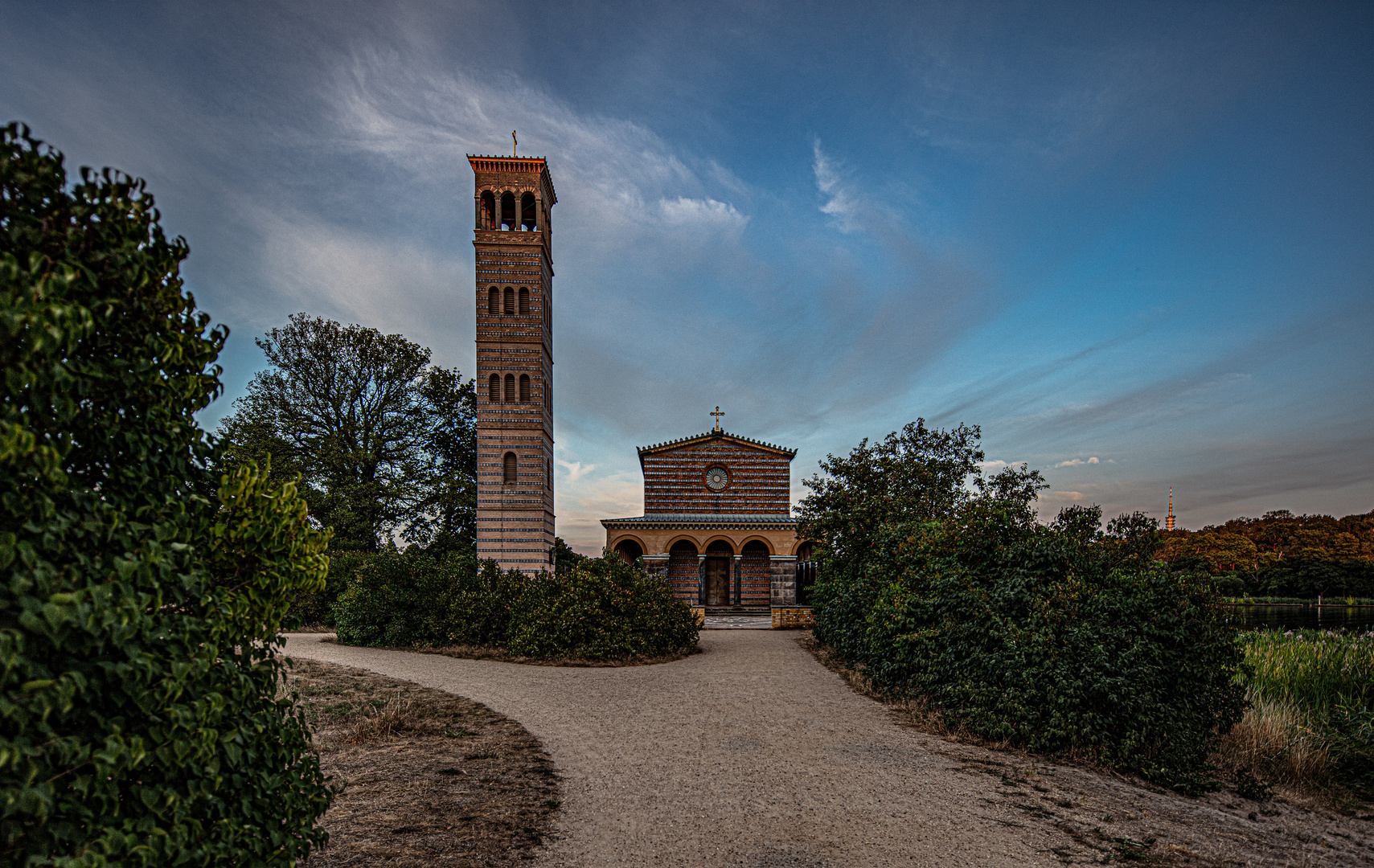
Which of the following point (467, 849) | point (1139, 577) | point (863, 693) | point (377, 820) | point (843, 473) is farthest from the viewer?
point (843, 473)

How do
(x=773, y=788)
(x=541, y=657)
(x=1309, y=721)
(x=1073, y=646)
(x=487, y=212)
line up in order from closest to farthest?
(x=773, y=788)
(x=1073, y=646)
(x=1309, y=721)
(x=541, y=657)
(x=487, y=212)

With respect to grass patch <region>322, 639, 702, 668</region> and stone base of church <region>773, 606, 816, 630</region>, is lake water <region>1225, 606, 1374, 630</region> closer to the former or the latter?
stone base of church <region>773, 606, 816, 630</region>

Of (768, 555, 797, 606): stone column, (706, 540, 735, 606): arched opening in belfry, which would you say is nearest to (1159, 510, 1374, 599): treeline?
(768, 555, 797, 606): stone column

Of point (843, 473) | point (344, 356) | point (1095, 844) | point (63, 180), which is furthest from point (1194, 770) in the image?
point (344, 356)

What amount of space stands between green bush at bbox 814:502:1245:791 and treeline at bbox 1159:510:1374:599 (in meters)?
31.4

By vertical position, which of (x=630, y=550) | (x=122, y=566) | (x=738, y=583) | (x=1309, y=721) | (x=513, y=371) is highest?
(x=513, y=371)

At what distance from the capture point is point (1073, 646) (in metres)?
6.87

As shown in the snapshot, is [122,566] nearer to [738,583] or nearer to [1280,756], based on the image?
[1280,756]

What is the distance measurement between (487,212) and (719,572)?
1836cm

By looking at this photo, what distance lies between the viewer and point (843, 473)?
17688 millimetres

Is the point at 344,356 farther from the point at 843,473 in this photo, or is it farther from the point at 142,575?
the point at 142,575

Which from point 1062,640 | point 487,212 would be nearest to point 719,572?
point 487,212

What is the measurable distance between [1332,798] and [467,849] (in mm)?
8269

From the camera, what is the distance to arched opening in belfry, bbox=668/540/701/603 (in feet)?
93.2
